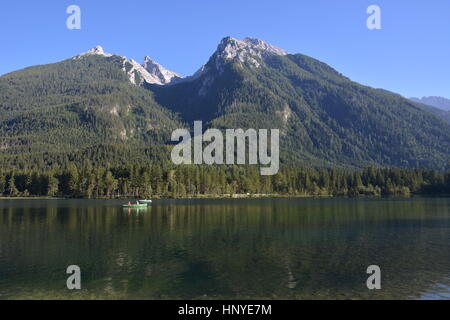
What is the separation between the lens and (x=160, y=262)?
45.5 m

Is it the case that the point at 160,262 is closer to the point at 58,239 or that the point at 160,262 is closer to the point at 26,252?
the point at 26,252

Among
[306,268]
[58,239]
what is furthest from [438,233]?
[58,239]
